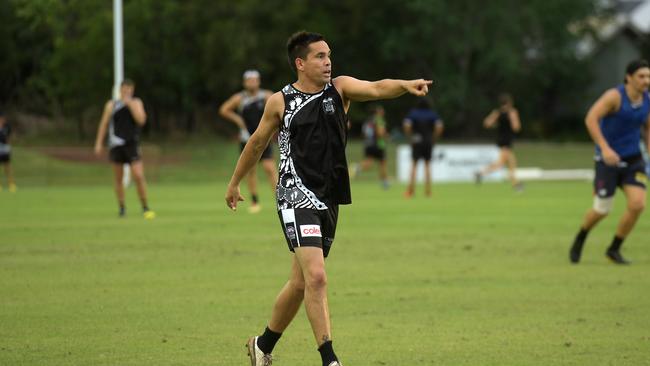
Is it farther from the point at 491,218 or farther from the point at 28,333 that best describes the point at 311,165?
the point at 491,218

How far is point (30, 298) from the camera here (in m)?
10.6

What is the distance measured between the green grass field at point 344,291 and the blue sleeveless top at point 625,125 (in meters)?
1.34

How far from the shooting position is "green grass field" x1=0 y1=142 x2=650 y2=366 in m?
8.25

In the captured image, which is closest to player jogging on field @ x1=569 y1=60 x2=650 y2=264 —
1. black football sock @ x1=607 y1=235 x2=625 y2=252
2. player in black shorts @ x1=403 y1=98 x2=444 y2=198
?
black football sock @ x1=607 y1=235 x2=625 y2=252

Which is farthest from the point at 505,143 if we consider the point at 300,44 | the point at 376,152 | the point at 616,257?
the point at 300,44

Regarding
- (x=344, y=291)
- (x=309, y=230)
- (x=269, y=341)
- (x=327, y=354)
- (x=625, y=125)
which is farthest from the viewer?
(x=625, y=125)

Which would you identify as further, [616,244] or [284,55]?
[284,55]

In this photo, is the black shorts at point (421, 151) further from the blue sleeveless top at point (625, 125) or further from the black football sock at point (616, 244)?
the blue sleeveless top at point (625, 125)

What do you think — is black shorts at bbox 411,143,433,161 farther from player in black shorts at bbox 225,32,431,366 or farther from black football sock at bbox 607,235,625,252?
player in black shorts at bbox 225,32,431,366

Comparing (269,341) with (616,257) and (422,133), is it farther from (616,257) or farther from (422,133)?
(422,133)

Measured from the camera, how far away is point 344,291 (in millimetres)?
11227

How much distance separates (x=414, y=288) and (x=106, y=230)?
7.60m

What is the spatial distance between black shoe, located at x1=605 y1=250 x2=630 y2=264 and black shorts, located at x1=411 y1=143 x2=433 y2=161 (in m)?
14.4

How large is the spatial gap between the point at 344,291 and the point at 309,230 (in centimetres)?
423
